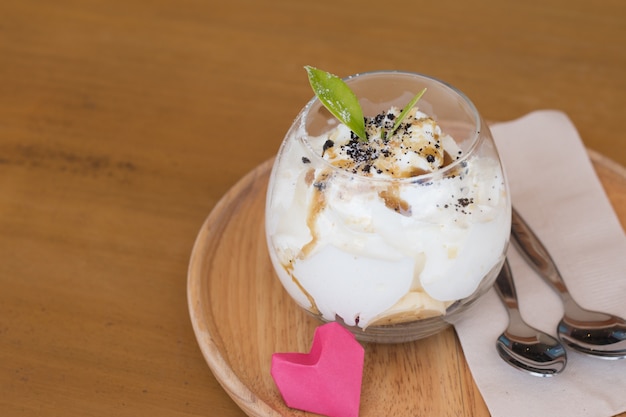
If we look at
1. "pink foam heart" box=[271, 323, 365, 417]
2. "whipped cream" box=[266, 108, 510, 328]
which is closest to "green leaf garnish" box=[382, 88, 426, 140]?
"whipped cream" box=[266, 108, 510, 328]

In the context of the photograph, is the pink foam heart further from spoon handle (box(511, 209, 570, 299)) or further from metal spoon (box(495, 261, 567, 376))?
spoon handle (box(511, 209, 570, 299))

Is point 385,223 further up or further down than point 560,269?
further up

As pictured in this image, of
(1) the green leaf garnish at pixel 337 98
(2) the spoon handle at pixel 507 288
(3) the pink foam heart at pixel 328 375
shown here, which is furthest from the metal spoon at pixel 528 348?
(1) the green leaf garnish at pixel 337 98

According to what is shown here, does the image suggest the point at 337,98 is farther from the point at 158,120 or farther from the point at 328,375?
the point at 158,120

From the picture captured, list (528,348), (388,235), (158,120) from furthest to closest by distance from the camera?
(158,120) → (528,348) → (388,235)

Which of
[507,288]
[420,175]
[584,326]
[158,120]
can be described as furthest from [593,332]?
[158,120]

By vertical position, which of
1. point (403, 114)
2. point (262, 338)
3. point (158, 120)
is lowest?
point (262, 338)
